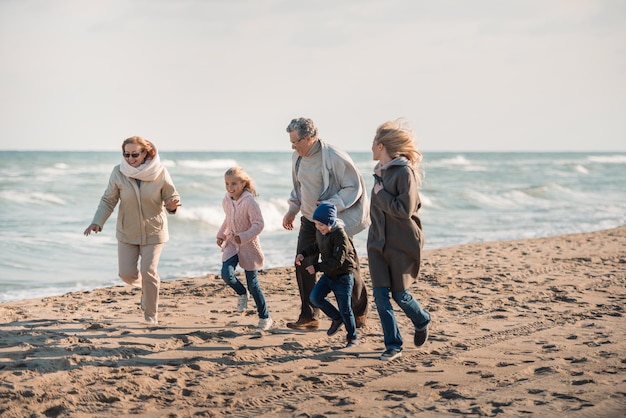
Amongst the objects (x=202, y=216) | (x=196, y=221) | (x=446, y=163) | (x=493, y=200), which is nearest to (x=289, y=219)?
(x=196, y=221)

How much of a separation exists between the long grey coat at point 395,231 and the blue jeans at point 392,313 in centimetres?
7

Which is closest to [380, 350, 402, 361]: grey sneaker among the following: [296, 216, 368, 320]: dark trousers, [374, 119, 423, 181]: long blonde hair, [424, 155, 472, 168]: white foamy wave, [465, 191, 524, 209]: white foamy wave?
[296, 216, 368, 320]: dark trousers

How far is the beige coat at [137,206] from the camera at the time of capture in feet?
20.5

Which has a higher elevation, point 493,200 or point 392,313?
point 392,313

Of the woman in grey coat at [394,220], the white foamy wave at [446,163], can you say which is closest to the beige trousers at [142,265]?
the woman in grey coat at [394,220]

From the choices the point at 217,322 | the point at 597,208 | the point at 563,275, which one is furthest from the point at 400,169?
the point at 597,208

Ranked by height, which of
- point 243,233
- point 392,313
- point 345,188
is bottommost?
point 392,313

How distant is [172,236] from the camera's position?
15914 mm

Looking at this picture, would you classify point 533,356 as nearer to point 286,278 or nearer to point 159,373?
point 159,373

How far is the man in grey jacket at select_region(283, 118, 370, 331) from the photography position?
5852 millimetres

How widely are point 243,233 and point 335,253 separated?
102 centimetres

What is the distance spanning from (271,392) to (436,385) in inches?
41.2

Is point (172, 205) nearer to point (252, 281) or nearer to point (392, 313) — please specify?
point (252, 281)

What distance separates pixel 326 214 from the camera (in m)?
5.41
